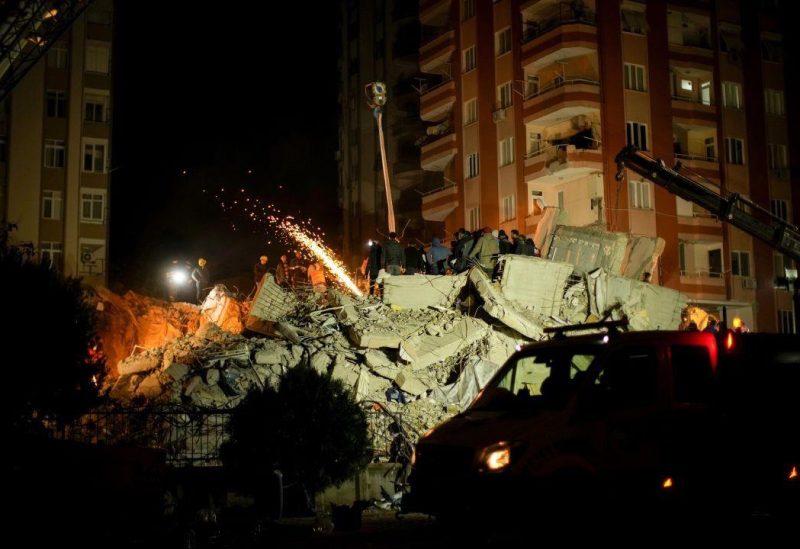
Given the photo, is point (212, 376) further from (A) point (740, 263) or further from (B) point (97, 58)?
(B) point (97, 58)

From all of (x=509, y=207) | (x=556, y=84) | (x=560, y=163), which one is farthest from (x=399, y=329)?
(x=556, y=84)

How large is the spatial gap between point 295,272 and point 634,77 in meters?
19.7

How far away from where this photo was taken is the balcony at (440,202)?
43.8 meters

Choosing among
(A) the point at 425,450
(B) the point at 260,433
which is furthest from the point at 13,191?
(A) the point at 425,450

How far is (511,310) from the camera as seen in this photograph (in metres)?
20.2

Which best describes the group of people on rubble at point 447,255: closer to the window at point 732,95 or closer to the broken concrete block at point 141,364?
the broken concrete block at point 141,364

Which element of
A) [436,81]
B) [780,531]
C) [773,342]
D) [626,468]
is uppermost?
[436,81]

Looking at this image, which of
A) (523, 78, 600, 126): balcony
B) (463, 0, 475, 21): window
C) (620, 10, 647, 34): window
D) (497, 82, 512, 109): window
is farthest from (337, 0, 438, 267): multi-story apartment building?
(620, 10, 647, 34): window

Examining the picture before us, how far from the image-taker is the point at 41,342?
42.1 feet

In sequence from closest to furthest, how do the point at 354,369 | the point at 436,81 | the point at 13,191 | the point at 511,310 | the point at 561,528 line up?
the point at 561,528, the point at 354,369, the point at 511,310, the point at 13,191, the point at 436,81

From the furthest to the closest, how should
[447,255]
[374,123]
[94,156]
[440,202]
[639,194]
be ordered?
1. [374,123]
2. [440,202]
3. [94,156]
4. [639,194]
5. [447,255]

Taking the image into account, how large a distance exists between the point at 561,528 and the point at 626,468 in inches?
34.7

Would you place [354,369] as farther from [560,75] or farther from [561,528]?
[560,75]

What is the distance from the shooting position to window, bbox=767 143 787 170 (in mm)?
41000
